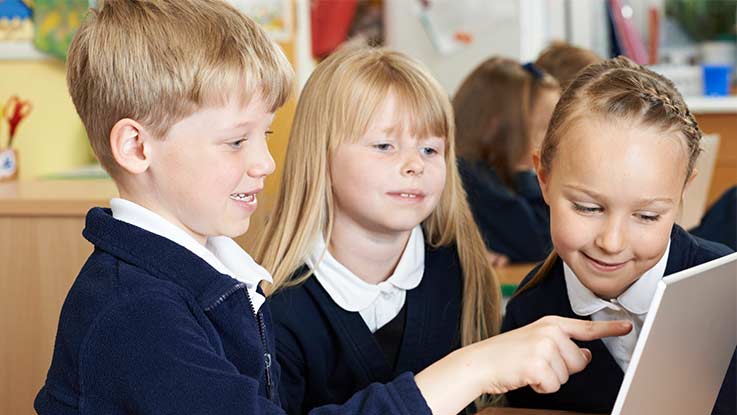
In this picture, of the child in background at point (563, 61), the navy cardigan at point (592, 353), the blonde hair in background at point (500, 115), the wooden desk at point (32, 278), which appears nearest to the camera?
the navy cardigan at point (592, 353)

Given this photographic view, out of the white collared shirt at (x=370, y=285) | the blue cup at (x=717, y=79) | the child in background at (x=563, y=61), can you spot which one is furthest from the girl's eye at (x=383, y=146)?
the blue cup at (x=717, y=79)

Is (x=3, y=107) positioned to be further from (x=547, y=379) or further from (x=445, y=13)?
(x=445, y=13)

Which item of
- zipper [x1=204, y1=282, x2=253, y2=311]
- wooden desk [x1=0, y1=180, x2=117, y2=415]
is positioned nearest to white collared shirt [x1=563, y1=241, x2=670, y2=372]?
zipper [x1=204, y1=282, x2=253, y2=311]

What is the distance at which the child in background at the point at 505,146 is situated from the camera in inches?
102

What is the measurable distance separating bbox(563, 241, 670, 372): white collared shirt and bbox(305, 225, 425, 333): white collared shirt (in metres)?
0.34

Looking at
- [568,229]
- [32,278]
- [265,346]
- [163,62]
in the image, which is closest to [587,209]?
[568,229]

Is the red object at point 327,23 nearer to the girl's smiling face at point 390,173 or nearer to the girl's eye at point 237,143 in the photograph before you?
the girl's smiling face at point 390,173

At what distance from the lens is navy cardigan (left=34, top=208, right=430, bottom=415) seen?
90 centimetres

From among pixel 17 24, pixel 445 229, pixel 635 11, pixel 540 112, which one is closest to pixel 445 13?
pixel 635 11

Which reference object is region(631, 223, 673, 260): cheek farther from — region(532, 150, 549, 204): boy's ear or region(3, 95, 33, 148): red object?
region(3, 95, 33, 148): red object

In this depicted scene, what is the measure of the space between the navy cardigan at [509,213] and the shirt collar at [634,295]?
1210 millimetres

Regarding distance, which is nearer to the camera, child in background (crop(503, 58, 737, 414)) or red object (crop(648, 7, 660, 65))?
child in background (crop(503, 58, 737, 414))

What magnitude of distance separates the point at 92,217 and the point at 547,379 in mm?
473

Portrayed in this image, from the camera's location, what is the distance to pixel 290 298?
4.98 feet
